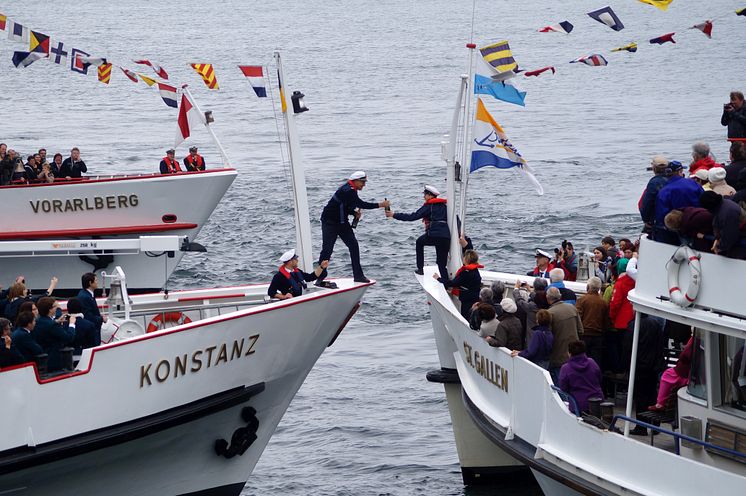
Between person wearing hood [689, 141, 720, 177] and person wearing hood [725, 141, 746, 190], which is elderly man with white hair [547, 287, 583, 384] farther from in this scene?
person wearing hood [725, 141, 746, 190]

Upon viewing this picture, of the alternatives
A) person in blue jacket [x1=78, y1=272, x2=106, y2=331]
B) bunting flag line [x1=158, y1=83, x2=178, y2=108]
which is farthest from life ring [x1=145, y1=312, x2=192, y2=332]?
bunting flag line [x1=158, y1=83, x2=178, y2=108]

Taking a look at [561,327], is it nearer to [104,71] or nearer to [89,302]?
[89,302]

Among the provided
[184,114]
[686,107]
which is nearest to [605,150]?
[686,107]

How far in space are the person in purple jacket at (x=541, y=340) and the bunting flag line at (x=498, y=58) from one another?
14.3 feet

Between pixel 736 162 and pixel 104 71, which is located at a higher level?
pixel 104 71

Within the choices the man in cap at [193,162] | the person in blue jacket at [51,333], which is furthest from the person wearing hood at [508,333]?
the man in cap at [193,162]

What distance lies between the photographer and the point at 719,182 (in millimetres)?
11156

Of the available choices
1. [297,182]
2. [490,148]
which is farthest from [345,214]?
[490,148]

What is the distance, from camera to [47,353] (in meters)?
13.1

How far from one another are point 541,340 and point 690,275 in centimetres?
238

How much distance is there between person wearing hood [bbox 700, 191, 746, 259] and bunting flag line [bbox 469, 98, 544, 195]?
5.55 m

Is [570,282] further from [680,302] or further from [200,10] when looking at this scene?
[200,10]

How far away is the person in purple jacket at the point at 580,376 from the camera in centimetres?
1212

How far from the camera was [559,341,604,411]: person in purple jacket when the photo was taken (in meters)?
12.1
